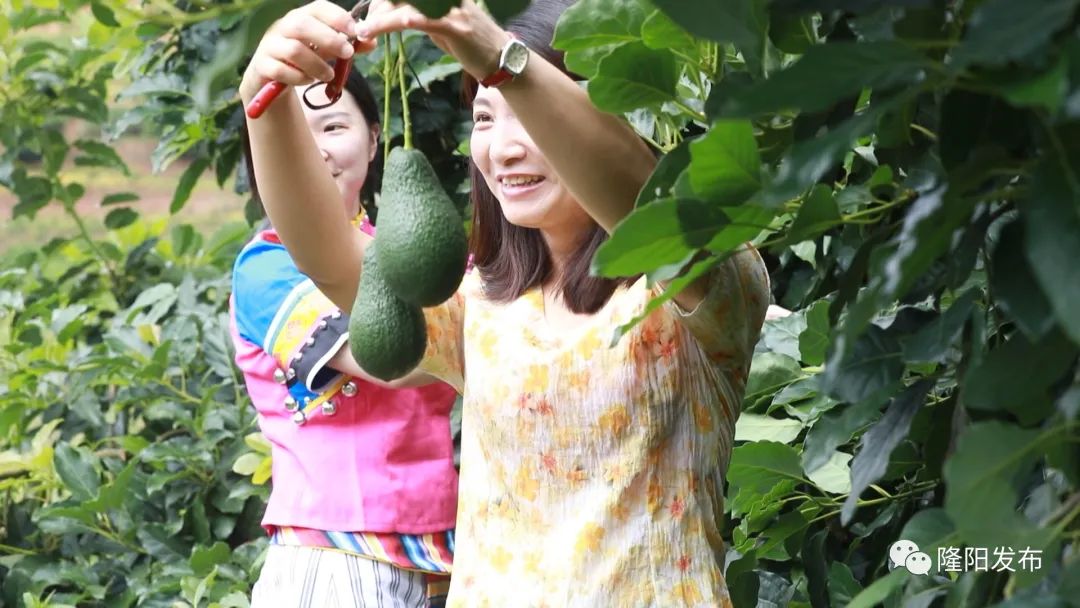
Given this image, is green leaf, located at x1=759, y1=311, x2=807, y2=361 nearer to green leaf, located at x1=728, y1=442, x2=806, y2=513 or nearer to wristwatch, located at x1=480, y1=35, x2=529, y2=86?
green leaf, located at x1=728, y1=442, x2=806, y2=513

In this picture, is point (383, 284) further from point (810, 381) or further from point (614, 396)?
point (810, 381)

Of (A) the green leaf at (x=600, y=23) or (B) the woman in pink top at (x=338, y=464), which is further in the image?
(B) the woman in pink top at (x=338, y=464)

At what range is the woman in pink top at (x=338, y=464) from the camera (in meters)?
1.95

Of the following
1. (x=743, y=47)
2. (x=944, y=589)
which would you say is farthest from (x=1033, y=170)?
(x=944, y=589)

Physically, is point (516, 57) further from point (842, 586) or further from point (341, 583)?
point (341, 583)

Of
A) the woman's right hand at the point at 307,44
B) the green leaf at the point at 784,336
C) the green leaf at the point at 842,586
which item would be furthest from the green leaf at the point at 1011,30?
the green leaf at the point at 784,336

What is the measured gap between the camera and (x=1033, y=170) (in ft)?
2.55

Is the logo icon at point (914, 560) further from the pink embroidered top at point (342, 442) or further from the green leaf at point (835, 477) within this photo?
the pink embroidered top at point (342, 442)

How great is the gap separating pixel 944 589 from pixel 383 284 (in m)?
0.49

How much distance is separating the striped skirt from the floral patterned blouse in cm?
40

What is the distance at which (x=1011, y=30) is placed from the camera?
685 millimetres

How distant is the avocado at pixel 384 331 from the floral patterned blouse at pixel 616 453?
28 cm

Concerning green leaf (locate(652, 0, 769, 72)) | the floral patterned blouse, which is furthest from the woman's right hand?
green leaf (locate(652, 0, 769, 72))

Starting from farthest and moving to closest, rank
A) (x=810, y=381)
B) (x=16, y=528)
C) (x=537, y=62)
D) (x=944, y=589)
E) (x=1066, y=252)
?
1. (x=16, y=528)
2. (x=810, y=381)
3. (x=537, y=62)
4. (x=944, y=589)
5. (x=1066, y=252)
